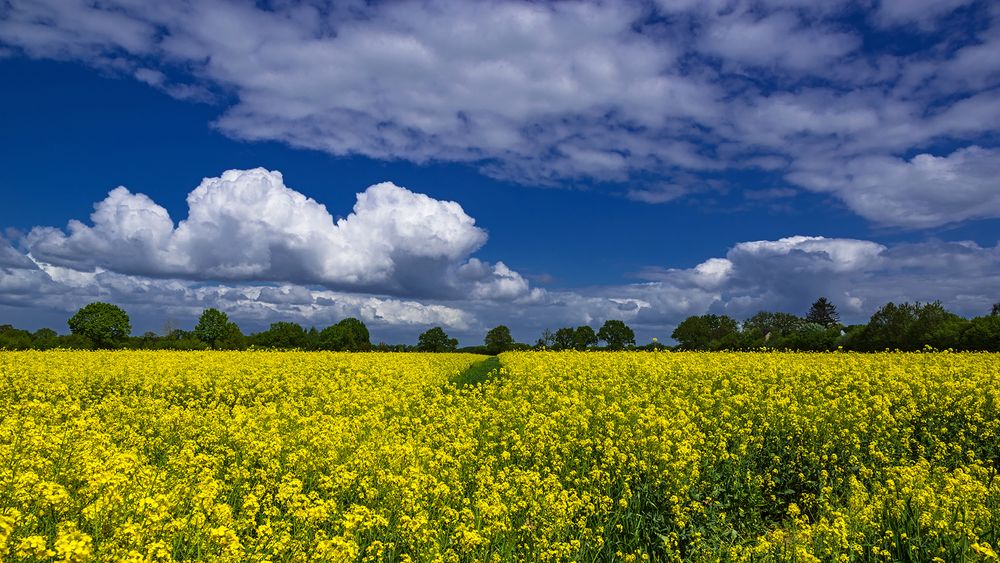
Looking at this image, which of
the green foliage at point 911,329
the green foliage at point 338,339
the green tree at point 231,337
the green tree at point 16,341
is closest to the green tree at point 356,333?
the green foliage at point 338,339

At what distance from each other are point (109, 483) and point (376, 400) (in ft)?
29.7

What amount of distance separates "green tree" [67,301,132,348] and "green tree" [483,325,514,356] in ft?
170

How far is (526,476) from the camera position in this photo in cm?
849

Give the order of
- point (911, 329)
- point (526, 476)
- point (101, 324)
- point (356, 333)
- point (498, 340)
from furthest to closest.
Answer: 1. point (498, 340)
2. point (356, 333)
3. point (101, 324)
4. point (911, 329)
5. point (526, 476)

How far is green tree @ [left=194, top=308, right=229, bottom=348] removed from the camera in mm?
72875

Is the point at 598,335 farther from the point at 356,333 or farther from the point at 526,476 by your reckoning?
the point at 526,476

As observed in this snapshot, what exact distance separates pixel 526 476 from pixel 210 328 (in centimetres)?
7445

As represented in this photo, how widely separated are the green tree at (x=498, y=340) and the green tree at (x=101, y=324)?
170ft

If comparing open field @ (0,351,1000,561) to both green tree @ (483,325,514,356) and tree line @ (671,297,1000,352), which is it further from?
green tree @ (483,325,514,356)

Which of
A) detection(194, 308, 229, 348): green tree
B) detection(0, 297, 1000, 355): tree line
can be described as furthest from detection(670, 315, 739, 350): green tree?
detection(194, 308, 229, 348): green tree

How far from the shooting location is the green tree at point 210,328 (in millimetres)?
72875

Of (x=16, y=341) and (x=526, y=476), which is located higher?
(x=16, y=341)

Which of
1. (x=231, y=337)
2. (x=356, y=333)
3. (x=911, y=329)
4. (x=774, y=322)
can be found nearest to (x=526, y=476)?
(x=911, y=329)

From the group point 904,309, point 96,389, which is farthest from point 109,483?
point 904,309
